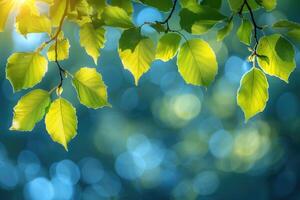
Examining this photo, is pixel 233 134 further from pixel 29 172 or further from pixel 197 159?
pixel 29 172

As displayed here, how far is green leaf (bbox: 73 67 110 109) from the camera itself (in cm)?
125

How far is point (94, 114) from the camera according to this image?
16.4 metres

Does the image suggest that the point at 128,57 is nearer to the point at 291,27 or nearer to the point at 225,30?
the point at 225,30

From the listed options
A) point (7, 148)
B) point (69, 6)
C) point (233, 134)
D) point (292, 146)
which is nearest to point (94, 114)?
point (7, 148)

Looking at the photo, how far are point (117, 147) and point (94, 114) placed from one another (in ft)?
5.20

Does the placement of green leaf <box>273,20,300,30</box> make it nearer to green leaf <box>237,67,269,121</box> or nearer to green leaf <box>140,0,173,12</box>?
green leaf <box>237,67,269,121</box>

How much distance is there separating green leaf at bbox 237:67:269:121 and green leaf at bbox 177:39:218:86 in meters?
0.08

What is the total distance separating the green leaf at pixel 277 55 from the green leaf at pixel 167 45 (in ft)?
0.65

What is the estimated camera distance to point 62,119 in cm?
124

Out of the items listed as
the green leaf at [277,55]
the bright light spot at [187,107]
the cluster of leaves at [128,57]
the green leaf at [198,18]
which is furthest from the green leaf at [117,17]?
the bright light spot at [187,107]

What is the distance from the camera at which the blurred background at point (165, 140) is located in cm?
1570

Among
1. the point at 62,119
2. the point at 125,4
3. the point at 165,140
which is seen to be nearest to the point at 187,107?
the point at 165,140

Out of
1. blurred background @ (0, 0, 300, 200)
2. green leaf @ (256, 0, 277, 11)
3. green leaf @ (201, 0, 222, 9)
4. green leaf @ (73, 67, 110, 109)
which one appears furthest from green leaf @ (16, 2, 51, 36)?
blurred background @ (0, 0, 300, 200)

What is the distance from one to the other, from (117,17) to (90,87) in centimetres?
20
